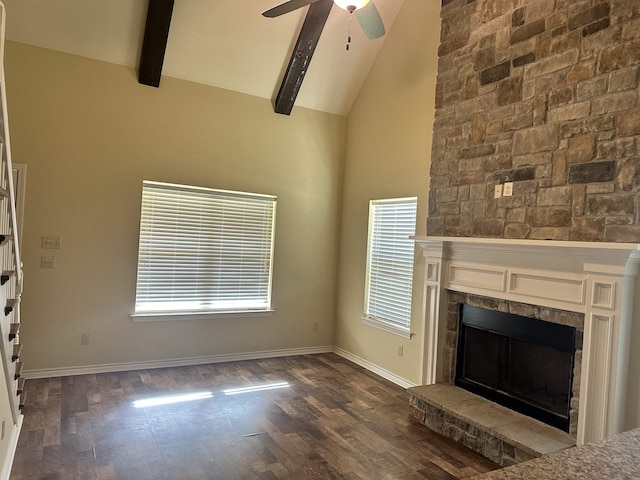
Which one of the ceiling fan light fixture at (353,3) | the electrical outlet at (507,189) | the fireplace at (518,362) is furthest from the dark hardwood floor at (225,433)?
the ceiling fan light fixture at (353,3)

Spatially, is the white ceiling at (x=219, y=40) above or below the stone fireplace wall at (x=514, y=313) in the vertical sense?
above

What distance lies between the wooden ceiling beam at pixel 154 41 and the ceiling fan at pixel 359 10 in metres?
1.54

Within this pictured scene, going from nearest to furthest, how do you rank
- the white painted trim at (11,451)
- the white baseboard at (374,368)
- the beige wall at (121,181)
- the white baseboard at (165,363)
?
the white painted trim at (11,451) → the beige wall at (121,181) → the white baseboard at (165,363) → the white baseboard at (374,368)

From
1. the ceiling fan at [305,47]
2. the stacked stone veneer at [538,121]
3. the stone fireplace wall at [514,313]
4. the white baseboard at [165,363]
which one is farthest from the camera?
the white baseboard at [165,363]

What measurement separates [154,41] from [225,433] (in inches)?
147

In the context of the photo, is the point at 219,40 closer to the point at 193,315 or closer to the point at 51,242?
the point at 51,242

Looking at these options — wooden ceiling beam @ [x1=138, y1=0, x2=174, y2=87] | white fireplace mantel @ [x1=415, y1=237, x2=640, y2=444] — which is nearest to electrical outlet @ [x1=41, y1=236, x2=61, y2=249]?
wooden ceiling beam @ [x1=138, y1=0, x2=174, y2=87]

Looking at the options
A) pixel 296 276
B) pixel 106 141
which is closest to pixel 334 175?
pixel 296 276

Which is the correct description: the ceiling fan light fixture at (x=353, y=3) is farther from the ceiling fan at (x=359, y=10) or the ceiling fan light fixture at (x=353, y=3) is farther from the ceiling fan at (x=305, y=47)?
the ceiling fan at (x=305, y=47)

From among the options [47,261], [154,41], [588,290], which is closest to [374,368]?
[588,290]

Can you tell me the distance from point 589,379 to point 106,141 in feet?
15.8

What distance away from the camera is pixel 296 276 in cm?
582

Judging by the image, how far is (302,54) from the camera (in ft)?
16.7

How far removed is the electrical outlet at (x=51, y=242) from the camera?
447cm
